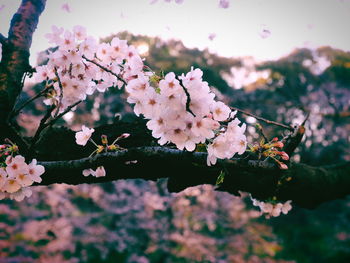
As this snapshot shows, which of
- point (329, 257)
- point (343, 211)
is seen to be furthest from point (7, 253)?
point (343, 211)

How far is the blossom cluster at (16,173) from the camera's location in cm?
134

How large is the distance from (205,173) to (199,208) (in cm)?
915

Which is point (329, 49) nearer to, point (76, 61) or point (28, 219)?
point (76, 61)

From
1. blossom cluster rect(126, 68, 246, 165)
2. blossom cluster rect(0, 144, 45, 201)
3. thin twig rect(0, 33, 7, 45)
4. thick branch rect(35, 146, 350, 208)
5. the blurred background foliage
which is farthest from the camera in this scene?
the blurred background foliage

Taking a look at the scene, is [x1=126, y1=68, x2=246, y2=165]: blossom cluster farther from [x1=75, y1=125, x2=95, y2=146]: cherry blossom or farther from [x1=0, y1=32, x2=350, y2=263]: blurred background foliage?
[x1=0, y1=32, x2=350, y2=263]: blurred background foliage

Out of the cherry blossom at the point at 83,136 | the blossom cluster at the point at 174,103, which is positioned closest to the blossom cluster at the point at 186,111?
the blossom cluster at the point at 174,103

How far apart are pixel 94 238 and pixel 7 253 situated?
247 cm

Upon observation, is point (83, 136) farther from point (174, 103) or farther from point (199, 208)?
point (199, 208)

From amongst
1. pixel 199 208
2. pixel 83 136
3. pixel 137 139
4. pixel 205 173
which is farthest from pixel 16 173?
pixel 199 208

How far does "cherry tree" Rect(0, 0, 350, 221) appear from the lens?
1.15 metres

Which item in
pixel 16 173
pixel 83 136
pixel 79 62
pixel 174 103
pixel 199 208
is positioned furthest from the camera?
pixel 199 208

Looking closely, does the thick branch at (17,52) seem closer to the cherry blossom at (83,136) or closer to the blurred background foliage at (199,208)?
the cherry blossom at (83,136)

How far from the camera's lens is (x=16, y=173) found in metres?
1.36

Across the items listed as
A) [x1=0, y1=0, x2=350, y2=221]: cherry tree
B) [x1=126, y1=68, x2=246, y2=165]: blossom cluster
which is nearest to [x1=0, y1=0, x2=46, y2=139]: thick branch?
[x1=0, y1=0, x2=350, y2=221]: cherry tree
